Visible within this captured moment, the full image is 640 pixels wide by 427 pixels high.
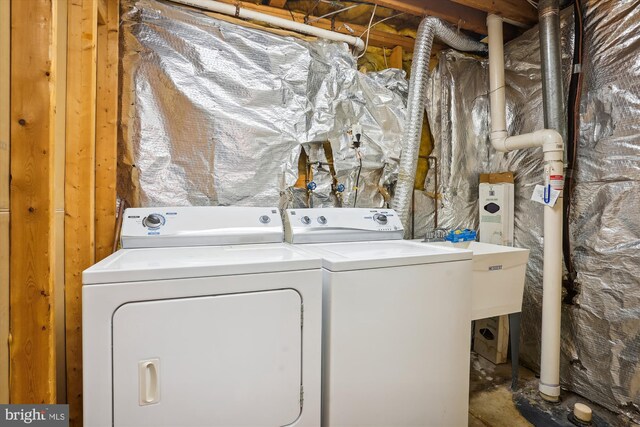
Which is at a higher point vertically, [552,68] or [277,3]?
[277,3]

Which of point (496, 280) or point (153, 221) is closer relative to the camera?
point (153, 221)

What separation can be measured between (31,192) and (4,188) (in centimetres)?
6

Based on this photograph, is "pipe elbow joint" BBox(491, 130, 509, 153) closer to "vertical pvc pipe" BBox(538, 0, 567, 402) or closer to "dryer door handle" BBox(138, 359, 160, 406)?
"vertical pvc pipe" BBox(538, 0, 567, 402)

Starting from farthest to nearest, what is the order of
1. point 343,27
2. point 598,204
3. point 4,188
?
1. point 343,27
2. point 598,204
3. point 4,188

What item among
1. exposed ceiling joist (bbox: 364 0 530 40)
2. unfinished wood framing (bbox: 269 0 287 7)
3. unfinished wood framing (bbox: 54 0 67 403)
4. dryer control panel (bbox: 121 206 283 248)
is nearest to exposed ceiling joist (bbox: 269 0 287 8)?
unfinished wood framing (bbox: 269 0 287 7)

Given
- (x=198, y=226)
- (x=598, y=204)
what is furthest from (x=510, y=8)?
(x=198, y=226)

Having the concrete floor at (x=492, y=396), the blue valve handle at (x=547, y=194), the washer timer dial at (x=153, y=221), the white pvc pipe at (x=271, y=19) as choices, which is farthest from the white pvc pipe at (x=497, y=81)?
the washer timer dial at (x=153, y=221)

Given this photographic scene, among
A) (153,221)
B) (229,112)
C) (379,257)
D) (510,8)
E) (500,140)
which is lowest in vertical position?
(379,257)

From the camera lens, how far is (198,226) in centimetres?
164

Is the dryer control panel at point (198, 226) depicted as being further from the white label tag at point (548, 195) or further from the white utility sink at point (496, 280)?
the white label tag at point (548, 195)

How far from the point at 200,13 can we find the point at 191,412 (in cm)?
213

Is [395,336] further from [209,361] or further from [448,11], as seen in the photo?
[448,11]

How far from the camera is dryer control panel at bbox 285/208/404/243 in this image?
5.87ft

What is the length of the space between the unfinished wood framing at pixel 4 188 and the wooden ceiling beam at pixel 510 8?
7.37 ft
